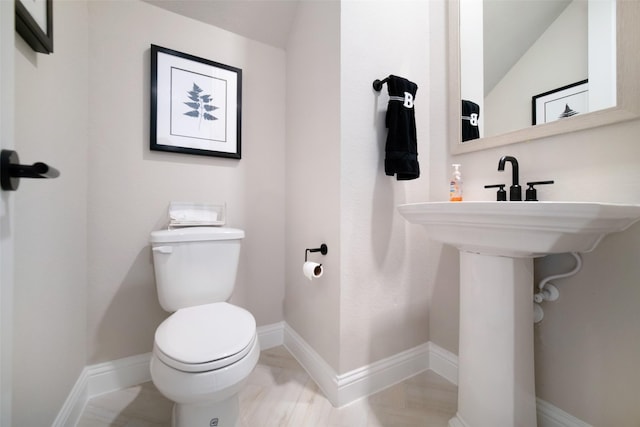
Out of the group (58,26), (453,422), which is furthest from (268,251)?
(58,26)

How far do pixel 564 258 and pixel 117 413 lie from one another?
A: 1911mm

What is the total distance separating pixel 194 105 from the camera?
1363 millimetres

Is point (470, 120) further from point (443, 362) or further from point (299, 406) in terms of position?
point (299, 406)

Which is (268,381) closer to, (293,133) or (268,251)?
(268,251)

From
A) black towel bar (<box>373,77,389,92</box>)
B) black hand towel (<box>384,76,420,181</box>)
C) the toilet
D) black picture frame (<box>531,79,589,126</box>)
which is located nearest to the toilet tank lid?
the toilet

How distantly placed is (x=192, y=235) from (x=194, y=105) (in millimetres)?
733

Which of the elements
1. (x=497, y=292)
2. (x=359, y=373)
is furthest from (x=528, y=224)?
(x=359, y=373)

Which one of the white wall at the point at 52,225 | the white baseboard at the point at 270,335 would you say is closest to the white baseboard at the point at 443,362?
the white baseboard at the point at 270,335

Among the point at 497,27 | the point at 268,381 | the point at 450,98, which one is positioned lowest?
the point at 268,381

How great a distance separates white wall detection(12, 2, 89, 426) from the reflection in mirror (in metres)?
1.71

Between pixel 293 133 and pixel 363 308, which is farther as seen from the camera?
pixel 293 133

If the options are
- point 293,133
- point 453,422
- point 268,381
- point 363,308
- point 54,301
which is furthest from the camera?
point 293,133

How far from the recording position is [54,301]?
87 cm

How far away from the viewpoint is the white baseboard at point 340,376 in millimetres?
976
